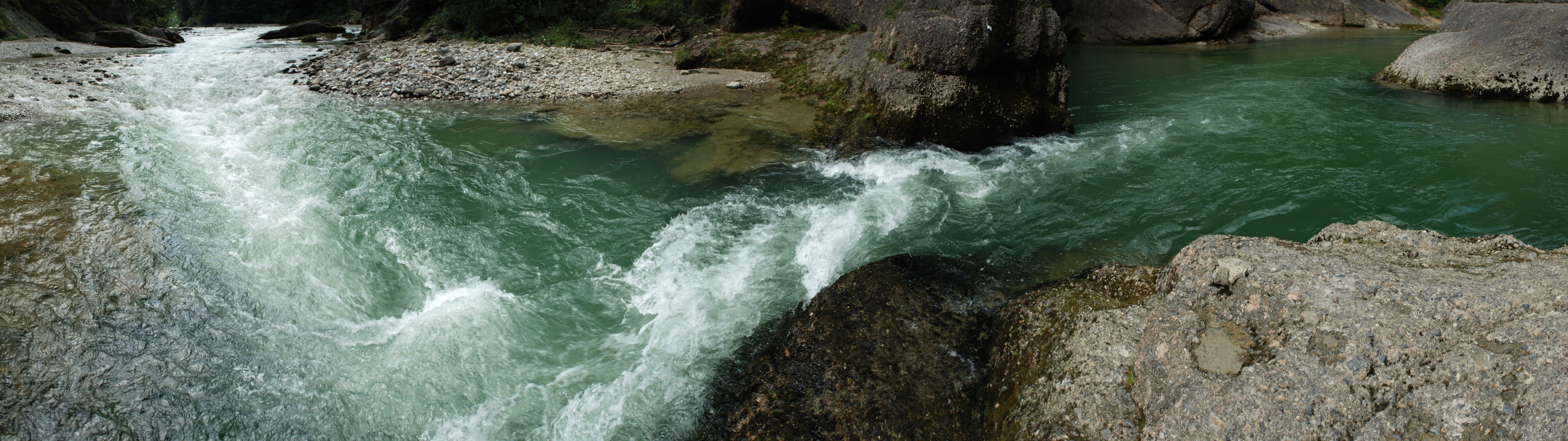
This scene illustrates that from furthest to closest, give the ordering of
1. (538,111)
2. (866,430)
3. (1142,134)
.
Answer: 1. (538,111)
2. (1142,134)
3. (866,430)

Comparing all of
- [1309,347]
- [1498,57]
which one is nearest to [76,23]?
[1309,347]

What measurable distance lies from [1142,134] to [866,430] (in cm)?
769

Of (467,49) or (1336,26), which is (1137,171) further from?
(1336,26)

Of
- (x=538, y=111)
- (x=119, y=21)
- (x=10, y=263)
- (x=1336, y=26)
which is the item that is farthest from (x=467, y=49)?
(x=1336, y=26)

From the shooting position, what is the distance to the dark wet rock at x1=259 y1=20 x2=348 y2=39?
2500 centimetres

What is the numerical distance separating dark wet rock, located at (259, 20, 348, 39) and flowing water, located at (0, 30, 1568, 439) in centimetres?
1653

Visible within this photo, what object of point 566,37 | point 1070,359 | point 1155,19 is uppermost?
point 1155,19

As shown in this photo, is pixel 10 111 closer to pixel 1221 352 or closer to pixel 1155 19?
pixel 1221 352

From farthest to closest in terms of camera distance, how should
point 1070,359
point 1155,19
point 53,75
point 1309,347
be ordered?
point 1155,19, point 53,75, point 1070,359, point 1309,347

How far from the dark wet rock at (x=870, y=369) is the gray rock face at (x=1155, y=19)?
1960 centimetres

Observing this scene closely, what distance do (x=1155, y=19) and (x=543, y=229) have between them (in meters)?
21.7

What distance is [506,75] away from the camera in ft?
44.7

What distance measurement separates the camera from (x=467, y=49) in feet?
52.9

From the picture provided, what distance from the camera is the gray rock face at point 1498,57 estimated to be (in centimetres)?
1125
